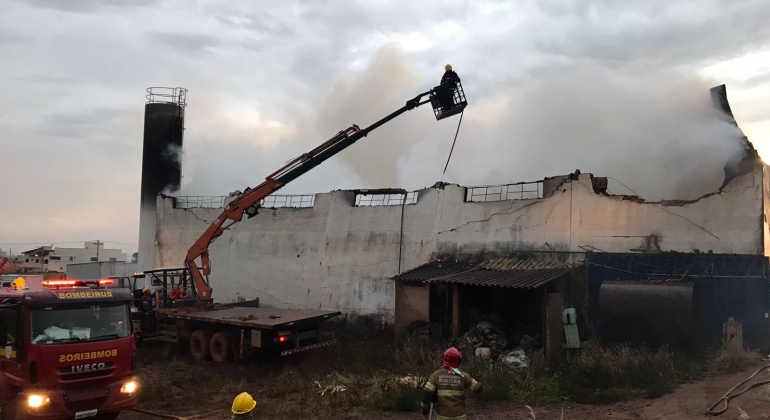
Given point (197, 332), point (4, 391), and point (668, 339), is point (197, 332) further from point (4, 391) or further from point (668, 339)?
point (668, 339)

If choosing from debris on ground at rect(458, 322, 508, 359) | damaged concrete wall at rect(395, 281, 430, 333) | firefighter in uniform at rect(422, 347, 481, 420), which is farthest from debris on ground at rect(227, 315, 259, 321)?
firefighter in uniform at rect(422, 347, 481, 420)

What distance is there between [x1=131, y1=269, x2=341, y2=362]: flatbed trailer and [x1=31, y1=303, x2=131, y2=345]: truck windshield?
6.49ft

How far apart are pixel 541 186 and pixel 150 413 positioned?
11004 millimetres

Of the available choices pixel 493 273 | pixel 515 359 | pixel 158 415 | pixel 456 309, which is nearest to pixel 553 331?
pixel 515 359

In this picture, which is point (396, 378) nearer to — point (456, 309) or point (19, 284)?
point (456, 309)

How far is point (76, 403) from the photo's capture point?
7.71 meters

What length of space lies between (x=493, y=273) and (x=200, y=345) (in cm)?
772

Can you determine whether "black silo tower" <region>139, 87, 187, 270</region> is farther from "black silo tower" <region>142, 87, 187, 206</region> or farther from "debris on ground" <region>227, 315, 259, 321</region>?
"debris on ground" <region>227, 315, 259, 321</region>

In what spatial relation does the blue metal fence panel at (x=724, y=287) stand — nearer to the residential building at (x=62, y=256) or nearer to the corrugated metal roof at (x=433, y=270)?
the corrugated metal roof at (x=433, y=270)

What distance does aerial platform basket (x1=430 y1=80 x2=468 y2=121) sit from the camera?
14.7 meters

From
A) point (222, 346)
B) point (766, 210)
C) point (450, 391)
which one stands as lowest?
point (222, 346)

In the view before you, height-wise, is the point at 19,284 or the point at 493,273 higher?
the point at 493,273

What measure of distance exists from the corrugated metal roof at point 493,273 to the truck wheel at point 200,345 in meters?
5.15

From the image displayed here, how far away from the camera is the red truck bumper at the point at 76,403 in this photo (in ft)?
24.6
